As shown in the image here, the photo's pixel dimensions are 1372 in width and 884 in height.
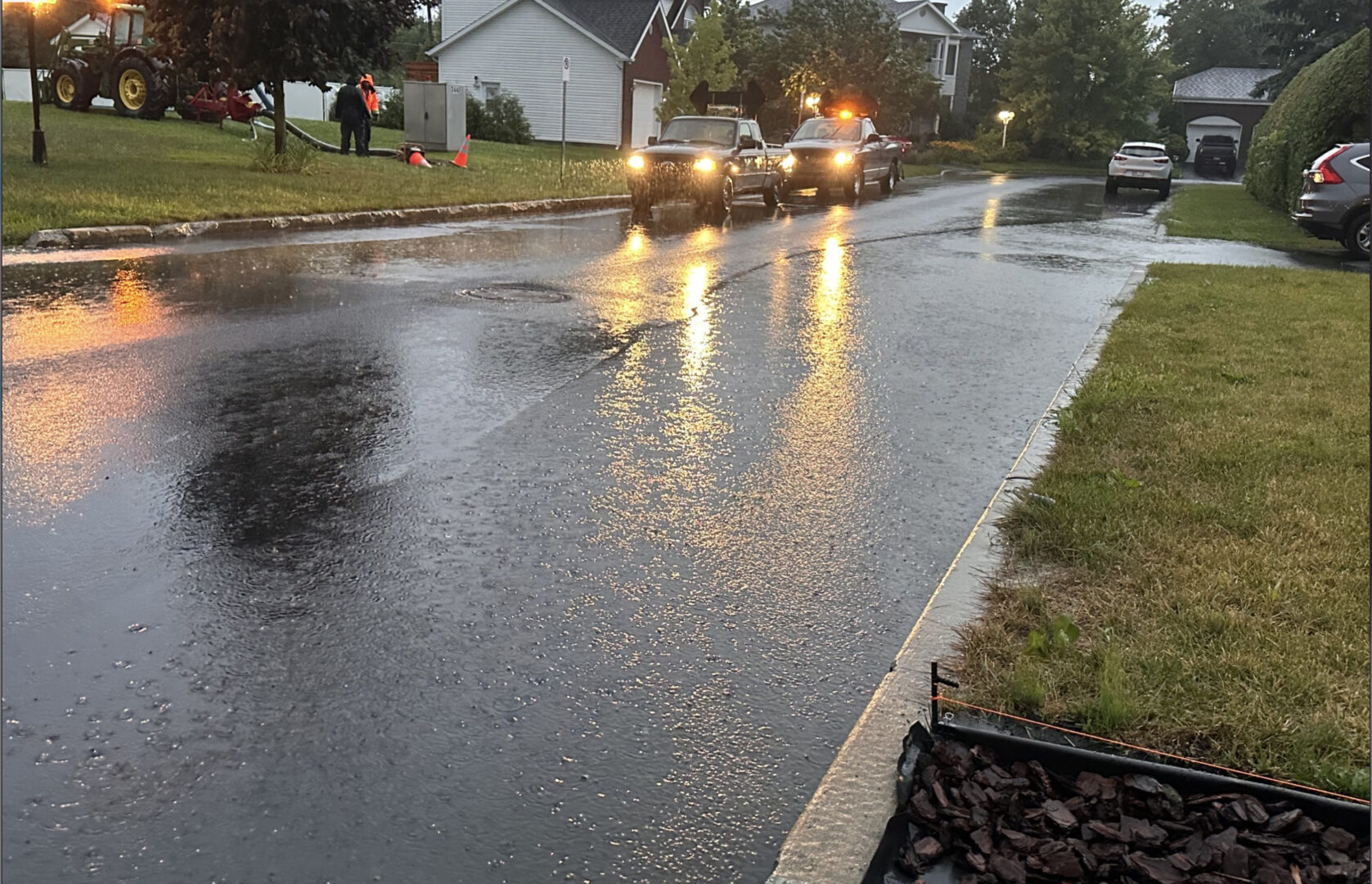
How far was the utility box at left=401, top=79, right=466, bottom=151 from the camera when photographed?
33.1 metres

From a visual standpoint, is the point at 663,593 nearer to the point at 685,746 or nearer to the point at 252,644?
the point at 685,746

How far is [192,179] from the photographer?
708 inches

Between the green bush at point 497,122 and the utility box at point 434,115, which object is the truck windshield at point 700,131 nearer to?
the utility box at point 434,115

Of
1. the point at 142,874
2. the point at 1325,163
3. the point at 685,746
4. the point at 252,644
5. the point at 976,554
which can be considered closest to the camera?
the point at 142,874

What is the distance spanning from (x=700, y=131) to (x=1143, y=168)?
60.5 ft

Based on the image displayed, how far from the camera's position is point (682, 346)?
9156mm

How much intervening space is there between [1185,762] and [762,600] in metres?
1.72

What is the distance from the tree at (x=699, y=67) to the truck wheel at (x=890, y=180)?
13017 millimetres

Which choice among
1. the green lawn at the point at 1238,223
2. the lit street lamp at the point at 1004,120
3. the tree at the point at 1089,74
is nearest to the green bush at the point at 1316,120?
the green lawn at the point at 1238,223

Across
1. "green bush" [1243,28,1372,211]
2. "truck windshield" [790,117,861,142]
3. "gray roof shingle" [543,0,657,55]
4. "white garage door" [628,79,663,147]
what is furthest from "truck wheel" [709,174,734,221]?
"gray roof shingle" [543,0,657,55]

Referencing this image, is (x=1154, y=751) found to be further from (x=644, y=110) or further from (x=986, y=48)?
(x=986, y=48)

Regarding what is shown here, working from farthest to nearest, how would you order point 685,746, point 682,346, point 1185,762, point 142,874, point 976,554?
point 682,346 < point 976,554 < point 685,746 < point 1185,762 < point 142,874

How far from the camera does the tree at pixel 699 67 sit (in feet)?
141

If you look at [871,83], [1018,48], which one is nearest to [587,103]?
[871,83]
